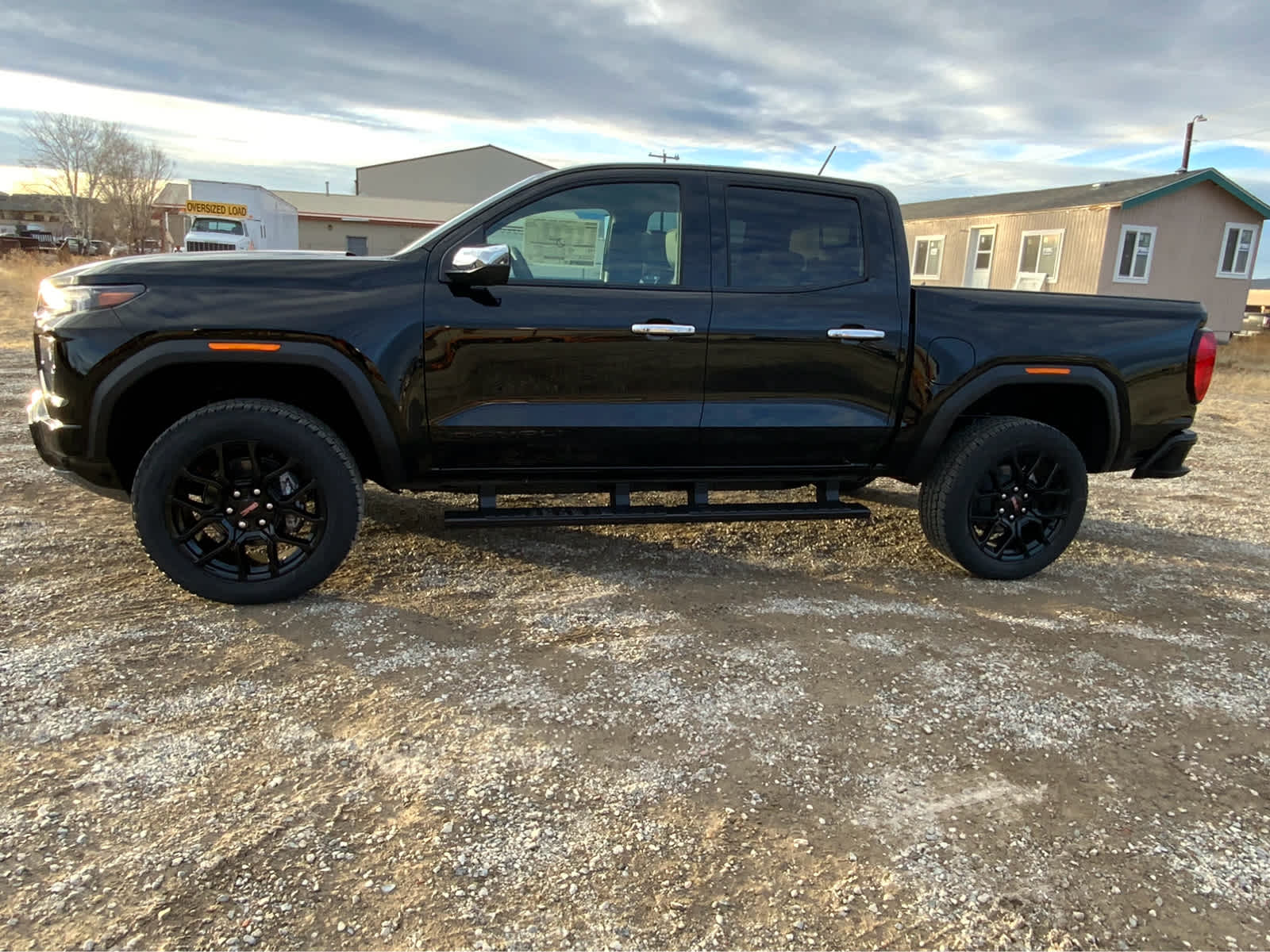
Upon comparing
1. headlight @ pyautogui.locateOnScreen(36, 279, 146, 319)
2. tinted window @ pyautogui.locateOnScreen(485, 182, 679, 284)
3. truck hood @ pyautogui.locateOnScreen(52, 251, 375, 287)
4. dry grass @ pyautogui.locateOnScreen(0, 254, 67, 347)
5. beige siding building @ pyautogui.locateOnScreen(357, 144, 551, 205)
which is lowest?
dry grass @ pyautogui.locateOnScreen(0, 254, 67, 347)

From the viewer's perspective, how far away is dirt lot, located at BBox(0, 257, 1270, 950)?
200 cm

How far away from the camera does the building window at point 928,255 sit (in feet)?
91.8

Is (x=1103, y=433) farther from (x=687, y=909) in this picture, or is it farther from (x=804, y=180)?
(x=687, y=909)

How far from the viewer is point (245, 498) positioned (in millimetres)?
3568

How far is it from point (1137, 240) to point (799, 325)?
928 inches

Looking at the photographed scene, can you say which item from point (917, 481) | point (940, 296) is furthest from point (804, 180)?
point (917, 481)

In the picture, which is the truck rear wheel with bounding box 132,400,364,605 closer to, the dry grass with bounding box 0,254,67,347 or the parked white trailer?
the dry grass with bounding box 0,254,67,347

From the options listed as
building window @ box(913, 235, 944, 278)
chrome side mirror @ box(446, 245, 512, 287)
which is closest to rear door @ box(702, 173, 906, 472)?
chrome side mirror @ box(446, 245, 512, 287)

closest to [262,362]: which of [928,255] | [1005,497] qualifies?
[1005,497]

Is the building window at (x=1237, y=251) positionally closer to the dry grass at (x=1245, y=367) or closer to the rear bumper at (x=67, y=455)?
the dry grass at (x=1245, y=367)

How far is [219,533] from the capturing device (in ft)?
11.9

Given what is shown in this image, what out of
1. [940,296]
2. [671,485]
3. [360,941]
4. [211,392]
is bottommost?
[360,941]

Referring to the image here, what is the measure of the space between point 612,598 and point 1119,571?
Result: 286 centimetres

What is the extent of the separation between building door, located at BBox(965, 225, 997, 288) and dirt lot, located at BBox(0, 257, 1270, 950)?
2406cm
